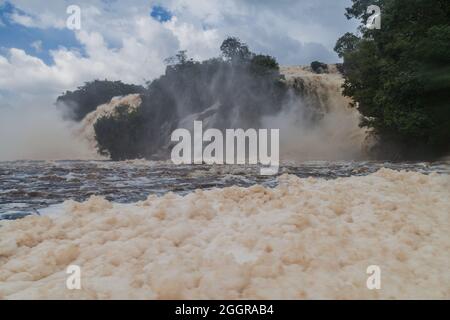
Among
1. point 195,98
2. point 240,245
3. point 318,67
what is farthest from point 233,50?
point 240,245

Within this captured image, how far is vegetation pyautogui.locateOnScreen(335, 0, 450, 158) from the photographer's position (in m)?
15.4

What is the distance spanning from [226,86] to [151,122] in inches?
248

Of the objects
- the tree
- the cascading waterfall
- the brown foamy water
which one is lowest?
the brown foamy water

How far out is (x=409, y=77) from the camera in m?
15.5

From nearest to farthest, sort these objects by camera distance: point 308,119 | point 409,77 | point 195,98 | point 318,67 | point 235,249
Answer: point 235,249, point 409,77, point 308,119, point 195,98, point 318,67

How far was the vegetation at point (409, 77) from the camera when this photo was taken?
15352 mm

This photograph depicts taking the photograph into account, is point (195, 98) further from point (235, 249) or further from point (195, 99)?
point (235, 249)

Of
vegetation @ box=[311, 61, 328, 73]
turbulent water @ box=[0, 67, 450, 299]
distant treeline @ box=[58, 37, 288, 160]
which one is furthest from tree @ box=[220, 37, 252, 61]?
turbulent water @ box=[0, 67, 450, 299]

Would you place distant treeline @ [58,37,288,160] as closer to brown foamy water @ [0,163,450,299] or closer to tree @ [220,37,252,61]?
tree @ [220,37,252,61]

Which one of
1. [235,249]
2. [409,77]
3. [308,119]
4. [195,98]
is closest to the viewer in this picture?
[235,249]

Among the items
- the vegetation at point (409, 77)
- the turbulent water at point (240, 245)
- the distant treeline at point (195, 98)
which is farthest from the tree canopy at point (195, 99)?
the turbulent water at point (240, 245)

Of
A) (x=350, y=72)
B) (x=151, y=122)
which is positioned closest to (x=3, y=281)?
(x=350, y=72)

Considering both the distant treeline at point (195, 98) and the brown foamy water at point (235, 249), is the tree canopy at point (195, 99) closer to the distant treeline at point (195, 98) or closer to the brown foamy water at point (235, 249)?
the distant treeline at point (195, 98)

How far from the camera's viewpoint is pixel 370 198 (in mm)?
5445
